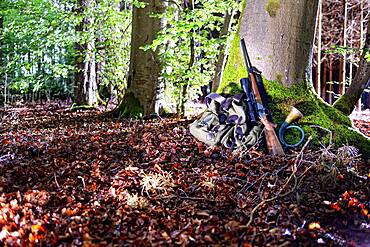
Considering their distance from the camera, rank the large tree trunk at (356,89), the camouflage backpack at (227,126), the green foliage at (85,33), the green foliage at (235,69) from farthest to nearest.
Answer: the green foliage at (85,33)
the large tree trunk at (356,89)
the green foliage at (235,69)
the camouflage backpack at (227,126)

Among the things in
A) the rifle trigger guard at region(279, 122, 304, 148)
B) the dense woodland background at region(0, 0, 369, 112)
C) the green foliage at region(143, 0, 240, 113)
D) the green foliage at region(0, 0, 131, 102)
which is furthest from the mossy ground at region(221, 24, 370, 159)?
the green foliage at region(0, 0, 131, 102)

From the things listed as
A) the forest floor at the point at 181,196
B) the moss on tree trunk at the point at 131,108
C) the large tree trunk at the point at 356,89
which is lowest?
the forest floor at the point at 181,196

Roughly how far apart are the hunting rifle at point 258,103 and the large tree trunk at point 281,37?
149 millimetres

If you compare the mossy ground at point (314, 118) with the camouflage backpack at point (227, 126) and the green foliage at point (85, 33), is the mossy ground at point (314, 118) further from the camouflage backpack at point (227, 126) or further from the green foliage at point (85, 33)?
the green foliage at point (85, 33)

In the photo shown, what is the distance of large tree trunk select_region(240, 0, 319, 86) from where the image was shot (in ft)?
12.9

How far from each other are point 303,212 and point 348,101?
12.1ft

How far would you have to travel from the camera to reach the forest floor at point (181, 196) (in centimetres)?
221

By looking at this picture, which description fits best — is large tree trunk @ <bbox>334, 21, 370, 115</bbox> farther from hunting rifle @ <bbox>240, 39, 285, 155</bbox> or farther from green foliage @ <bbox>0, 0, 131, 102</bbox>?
green foliage @ <bbox>0, 0, 131, 102</bbox>

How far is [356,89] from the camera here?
19.0 feet

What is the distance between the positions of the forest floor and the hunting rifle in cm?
15

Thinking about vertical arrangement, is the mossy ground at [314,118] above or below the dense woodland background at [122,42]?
below

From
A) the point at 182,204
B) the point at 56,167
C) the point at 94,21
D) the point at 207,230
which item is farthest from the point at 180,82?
the point at 207,230

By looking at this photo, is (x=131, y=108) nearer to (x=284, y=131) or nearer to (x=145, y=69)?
(x=145, y=69)

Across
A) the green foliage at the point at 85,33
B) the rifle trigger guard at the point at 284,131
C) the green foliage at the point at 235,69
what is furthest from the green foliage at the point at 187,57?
the rifle trigger guard at the point at 284,131
